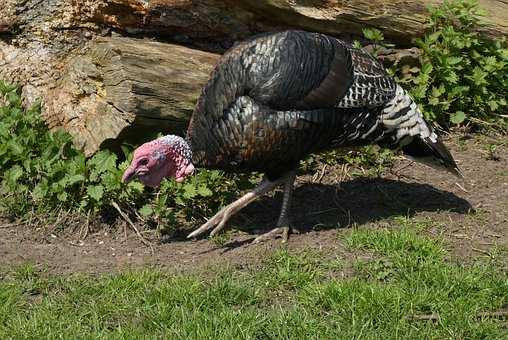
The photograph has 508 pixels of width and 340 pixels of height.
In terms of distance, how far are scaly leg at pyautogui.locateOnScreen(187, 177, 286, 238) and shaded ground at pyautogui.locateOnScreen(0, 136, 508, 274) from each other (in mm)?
95

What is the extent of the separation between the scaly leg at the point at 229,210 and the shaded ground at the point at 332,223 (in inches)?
3.7

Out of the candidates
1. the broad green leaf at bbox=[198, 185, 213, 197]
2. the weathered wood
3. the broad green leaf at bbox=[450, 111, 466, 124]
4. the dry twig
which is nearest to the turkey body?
the broad green leaf at bbox=[198, 185, 213, 197]

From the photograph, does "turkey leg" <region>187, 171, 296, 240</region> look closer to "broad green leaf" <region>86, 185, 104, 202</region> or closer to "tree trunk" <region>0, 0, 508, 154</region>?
"broad green leaf" <region>86, 185, 104, 202</region>

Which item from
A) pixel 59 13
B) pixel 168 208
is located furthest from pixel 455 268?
pixel 59 13

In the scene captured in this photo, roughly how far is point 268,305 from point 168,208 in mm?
1490

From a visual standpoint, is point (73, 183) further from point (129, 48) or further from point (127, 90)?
point (129, 48)

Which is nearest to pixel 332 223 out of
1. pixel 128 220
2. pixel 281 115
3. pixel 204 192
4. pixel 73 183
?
pixel 204 192

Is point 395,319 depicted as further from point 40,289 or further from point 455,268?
point 40,289

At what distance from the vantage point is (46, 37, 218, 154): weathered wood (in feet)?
17.4

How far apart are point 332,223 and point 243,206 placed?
621 mm

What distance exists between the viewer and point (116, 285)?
4.35 metres

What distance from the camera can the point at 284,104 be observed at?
4727 millimetres

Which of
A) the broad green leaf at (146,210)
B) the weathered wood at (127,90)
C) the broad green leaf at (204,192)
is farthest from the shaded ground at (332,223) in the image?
the weathered wood at (127,90)

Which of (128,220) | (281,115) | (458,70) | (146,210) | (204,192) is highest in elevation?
(281,115)
